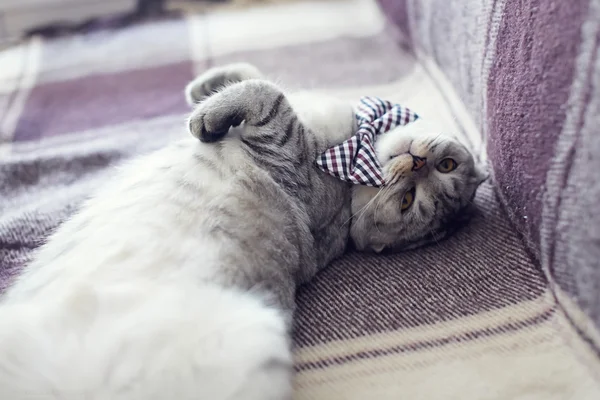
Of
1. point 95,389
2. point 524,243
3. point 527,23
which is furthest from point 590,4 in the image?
point 95,389

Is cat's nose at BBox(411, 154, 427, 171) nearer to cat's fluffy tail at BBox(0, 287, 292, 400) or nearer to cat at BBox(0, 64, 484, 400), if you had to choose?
cat at BBox(0, 64, 484, 400)

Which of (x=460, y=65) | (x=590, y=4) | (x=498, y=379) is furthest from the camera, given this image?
(x=460, y=65)

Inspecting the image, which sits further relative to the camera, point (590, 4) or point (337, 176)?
point (337, 176)

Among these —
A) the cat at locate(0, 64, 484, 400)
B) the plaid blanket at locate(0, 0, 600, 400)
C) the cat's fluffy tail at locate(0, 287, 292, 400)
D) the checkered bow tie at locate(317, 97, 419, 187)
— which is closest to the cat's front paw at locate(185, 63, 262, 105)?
the cat at locate(0, 64, 484, 400)

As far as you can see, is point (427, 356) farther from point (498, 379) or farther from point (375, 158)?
point (375, 158)

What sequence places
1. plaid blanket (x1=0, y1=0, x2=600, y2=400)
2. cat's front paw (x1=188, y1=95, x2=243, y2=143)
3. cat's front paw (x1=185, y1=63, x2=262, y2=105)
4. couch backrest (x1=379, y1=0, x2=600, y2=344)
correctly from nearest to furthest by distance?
1. couch backrest (x1=379, y1=0, x2=600, y2=344)
2. plaid blanket (x1=0, y1=0, x2=600, y2=400)
3. cat's front paw (x1=188, y1=95, x2=243, y2=143)
4. cat's front paw (x1=185, y1=63, x2=262, y2=105)

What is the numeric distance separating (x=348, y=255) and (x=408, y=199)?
182mm

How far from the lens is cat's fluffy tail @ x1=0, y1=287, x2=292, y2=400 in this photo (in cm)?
83

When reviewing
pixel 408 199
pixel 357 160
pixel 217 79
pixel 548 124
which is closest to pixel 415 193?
pixel 408 199

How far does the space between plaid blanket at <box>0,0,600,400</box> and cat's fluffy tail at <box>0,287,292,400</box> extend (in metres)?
0.12

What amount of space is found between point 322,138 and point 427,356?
0.53 meters

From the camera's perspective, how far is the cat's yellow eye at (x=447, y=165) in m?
1.25

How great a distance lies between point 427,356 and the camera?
0.95 m

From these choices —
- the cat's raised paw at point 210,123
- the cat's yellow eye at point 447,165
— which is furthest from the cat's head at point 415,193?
the cat's raised paw at point 210,123
